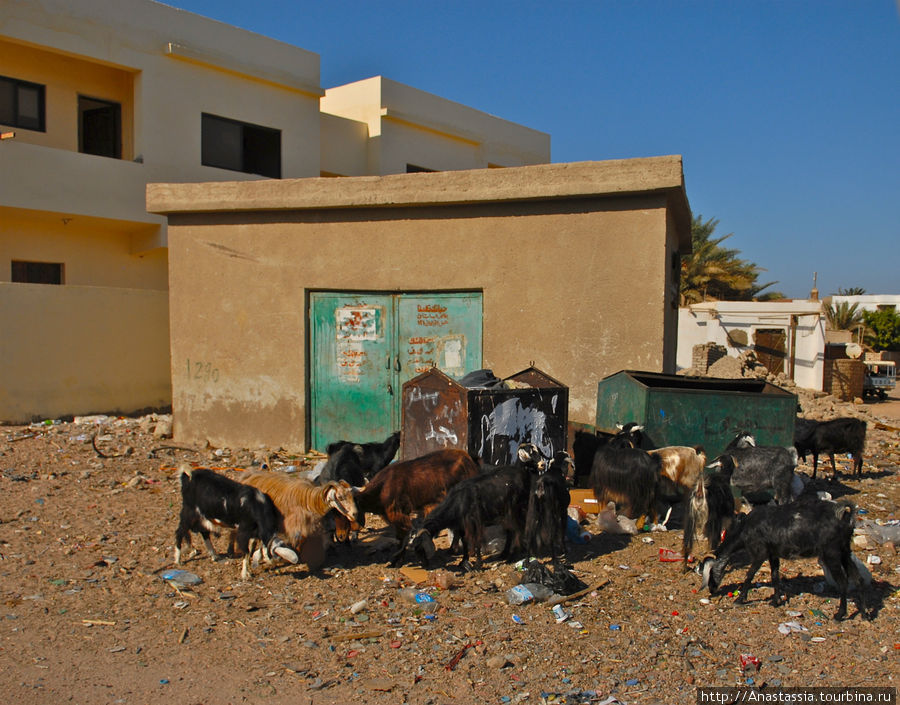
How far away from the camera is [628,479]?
675 centimetres

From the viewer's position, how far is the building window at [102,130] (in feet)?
54.3

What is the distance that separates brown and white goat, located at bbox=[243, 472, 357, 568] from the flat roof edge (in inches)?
190

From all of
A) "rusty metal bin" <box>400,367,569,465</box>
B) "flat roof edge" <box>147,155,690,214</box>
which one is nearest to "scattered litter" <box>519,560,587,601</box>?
"rusty metal bin" <box>400,367,569,465</box>

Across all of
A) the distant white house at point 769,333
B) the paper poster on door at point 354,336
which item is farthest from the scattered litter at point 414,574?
the distant white house at point 769,333

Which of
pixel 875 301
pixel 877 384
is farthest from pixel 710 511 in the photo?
pixel 875 301

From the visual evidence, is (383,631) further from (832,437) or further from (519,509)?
Result: (832,437)

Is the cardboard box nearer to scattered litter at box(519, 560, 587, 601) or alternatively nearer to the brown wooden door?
scattered litter at box(519, 560, 587, 601)

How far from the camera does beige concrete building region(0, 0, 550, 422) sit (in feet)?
40.3

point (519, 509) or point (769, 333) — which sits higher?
point (769, 333)

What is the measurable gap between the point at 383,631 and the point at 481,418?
2.79 meters

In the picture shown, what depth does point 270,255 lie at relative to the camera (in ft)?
34.4

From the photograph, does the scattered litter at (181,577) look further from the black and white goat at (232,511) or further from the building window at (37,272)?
the building window at (37,272)

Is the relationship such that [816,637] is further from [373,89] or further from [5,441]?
[373,89]

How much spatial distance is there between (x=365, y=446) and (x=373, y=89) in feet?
50.0
